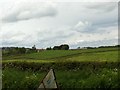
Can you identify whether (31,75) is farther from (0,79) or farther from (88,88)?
(88,88)

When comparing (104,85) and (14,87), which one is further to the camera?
(14,87)

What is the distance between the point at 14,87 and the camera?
16.0 m

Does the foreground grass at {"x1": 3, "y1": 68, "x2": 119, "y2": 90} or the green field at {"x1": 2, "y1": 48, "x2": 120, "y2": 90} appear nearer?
the foreground grass at {"x1": 3, "y1": 68, "x2": 119, "y2": 90}

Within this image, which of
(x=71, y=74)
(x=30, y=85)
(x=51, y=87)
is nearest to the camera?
(x=51, y=87)

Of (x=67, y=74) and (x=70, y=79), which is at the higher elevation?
(x=67, y=74)

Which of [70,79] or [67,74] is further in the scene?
[67,74]

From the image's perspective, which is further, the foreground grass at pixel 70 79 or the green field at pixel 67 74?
the green field at pixel 67 74

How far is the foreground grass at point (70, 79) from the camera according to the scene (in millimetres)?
14594

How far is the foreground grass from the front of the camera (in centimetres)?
1459

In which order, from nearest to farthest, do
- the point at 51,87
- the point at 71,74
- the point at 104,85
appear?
the point at 51,87
the point at 104,85
the point at 71,74

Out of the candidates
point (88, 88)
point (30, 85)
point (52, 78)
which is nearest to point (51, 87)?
point (52, 78)

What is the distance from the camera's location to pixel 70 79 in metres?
15.8

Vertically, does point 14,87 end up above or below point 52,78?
below

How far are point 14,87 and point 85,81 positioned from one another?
139 inches
